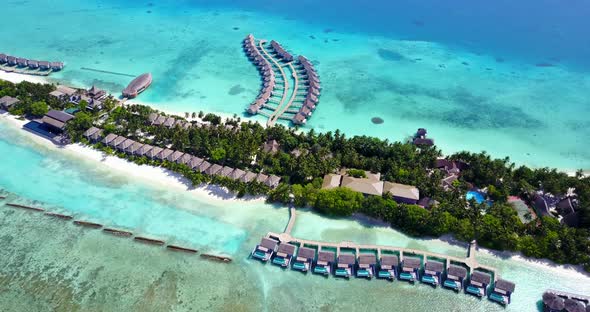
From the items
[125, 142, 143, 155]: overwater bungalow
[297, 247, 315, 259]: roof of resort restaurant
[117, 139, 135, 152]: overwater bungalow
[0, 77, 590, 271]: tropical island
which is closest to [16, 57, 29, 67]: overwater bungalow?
[0, 77, 590, 271]: tropical island

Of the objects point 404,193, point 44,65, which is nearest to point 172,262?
point 404,193

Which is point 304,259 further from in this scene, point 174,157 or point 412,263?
point 174,157

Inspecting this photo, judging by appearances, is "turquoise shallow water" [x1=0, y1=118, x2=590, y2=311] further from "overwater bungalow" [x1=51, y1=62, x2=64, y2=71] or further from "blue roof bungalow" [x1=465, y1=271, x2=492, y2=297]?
"overwater bungalow" [x1=51, y1=62, x2=64, y2=71]

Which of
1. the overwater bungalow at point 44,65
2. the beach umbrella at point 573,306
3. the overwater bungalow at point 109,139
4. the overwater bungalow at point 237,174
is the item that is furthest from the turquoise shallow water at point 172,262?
the overwater bungalow at point 44,65

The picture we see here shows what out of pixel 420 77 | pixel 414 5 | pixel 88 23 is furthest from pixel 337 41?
pixel 88 23

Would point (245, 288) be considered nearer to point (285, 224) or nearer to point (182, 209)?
point (285, 224)

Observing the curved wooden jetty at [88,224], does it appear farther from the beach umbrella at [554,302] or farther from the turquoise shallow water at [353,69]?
the beach umbrella at [554,302]
